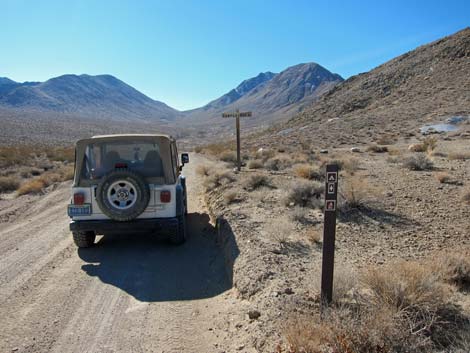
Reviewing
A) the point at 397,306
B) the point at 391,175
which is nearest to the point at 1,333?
the point at 397,306

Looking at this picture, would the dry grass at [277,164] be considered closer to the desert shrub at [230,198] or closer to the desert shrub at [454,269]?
the desert shrub at [230,198]

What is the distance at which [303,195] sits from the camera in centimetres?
793

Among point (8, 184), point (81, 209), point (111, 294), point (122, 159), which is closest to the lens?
point (111, 294)

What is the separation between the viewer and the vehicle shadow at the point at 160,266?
4496 mm

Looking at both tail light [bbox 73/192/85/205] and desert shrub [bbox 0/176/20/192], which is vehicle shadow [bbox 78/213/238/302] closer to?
tail light [bbox 73/192/85/205]

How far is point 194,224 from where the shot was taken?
304 inches

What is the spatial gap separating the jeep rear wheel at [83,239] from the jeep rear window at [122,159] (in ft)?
3.34

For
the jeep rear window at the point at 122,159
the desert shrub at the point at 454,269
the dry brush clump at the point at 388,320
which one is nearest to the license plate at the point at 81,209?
the jeep rear window at the point at 122,159

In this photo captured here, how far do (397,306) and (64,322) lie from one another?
3.50 m

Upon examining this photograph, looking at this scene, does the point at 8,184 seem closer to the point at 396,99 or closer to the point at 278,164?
the point at 278,164

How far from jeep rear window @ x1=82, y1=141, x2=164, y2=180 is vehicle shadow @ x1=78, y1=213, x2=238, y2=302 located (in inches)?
53.3

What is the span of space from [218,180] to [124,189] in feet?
20.3

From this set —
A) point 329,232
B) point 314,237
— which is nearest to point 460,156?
point 314,237

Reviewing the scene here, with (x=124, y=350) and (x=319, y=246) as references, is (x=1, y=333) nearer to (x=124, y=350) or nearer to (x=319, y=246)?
(x=124, y=350)
